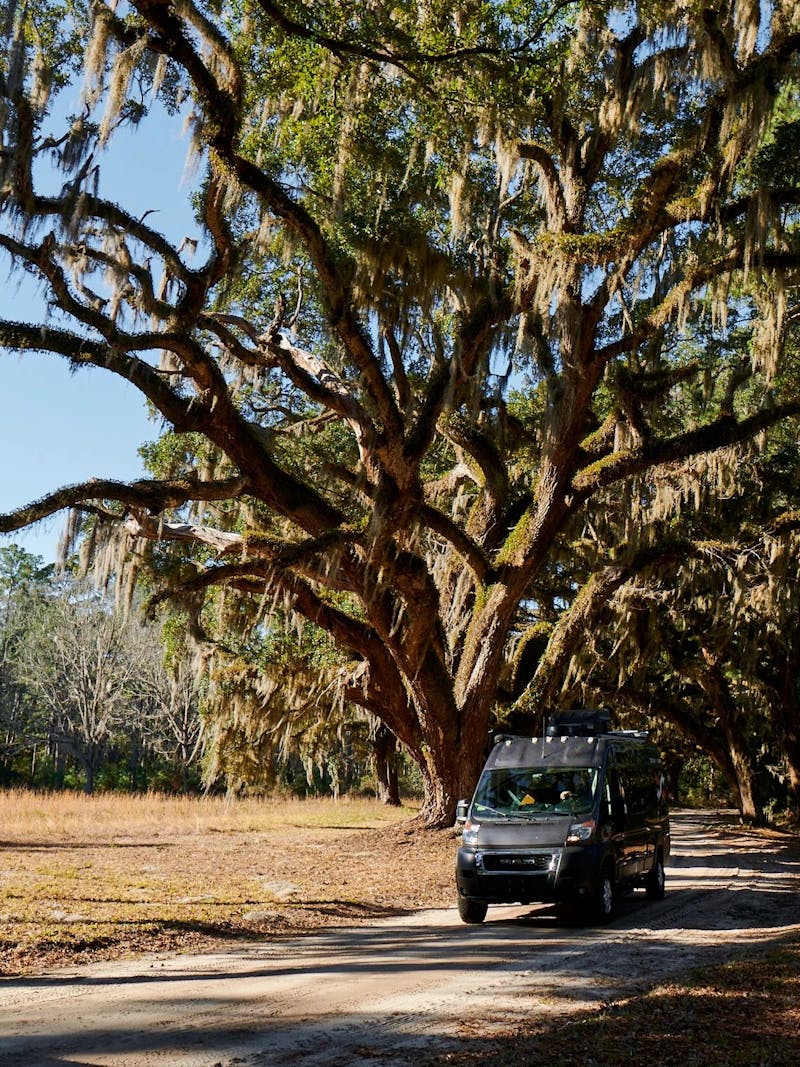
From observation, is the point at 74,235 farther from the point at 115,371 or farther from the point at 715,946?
the point at 715,946

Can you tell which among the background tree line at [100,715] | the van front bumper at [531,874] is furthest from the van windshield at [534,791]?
the background tree line at [100,715]

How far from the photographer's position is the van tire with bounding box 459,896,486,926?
33.1 ft

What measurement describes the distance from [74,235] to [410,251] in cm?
461

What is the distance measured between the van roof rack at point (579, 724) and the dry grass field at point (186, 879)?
→ 2.49 metres

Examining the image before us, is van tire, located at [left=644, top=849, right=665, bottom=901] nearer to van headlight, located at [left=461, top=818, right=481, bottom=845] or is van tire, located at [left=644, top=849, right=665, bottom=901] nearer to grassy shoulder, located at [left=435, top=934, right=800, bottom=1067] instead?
van headlight, located at [left=461, top=818, right=481, bottom=845]

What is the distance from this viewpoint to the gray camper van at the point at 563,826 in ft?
31.7

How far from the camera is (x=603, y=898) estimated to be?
9.79 metres

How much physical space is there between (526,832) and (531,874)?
426 mm

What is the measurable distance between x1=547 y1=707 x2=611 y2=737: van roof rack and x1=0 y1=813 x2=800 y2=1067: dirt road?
6.57ft

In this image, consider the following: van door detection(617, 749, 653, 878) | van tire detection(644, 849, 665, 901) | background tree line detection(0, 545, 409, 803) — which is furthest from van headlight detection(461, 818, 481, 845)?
background tree line detection(0, 545, 409, 803)

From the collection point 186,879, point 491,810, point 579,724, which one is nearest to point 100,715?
point 186,879

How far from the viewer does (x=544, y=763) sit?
35.8 ft

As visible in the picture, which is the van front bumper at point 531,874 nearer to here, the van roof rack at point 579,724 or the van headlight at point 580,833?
the van headlight at point 580,833

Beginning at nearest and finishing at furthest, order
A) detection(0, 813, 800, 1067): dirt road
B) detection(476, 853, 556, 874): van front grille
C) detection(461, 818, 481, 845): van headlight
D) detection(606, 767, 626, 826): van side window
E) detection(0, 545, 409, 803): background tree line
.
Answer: detection(0, 813, 800, 1067): dirt road → detection(476, 853, 556, 874): van front grille → detection(461, 818, 481, 845): van headlight → detection(606, 767, 626, 826): van side window → detection(0, 545, 409, 803): background tree line
